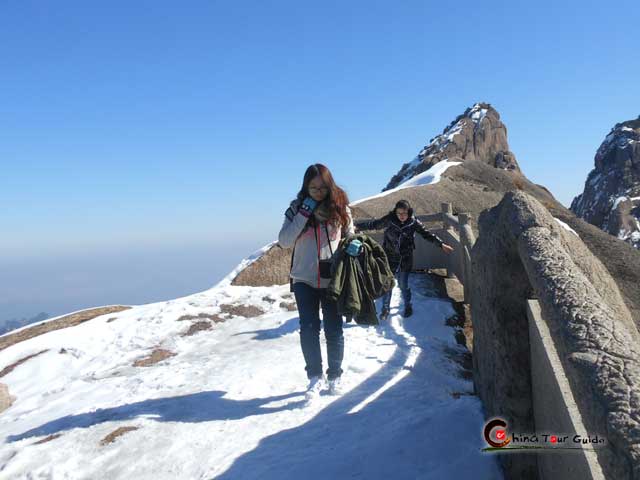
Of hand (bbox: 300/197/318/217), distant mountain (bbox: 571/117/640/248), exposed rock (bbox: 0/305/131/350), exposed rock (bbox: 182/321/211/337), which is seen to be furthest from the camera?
distant mountain (bbox: 571/117/640/248)

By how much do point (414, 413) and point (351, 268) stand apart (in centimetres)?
146

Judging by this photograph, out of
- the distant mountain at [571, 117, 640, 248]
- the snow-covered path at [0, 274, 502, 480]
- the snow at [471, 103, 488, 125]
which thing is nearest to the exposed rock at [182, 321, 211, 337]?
the snow-covered path at [0, 274, 502, 480]

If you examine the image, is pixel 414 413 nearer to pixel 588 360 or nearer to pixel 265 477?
pixel 265 477

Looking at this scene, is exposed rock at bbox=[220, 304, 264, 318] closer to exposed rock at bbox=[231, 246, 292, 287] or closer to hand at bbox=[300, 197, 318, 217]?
exposed rock at bbox=[231, 246, 292, 287]

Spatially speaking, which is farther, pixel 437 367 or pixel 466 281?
pixel 466 281

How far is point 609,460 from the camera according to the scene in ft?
4.12

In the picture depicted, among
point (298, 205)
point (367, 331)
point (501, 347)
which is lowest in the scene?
point (367, 331)

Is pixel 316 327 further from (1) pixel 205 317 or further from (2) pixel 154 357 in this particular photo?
(1) pixel 205 317

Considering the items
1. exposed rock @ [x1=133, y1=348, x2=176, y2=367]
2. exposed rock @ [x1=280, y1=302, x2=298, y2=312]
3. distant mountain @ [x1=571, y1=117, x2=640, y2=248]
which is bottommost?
exposed rock @ [x1=133, y1=348, x2=176, y2=367]

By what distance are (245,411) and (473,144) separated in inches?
1584

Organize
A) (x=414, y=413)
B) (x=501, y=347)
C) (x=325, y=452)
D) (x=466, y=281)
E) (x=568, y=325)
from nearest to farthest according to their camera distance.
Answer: (x=568, y=325) < (x=501, y=347) < (x=325, y=452) < (x=414, y=413) < (x=466, y=281)

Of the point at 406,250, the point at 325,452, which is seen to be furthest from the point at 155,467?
the point at 406,250

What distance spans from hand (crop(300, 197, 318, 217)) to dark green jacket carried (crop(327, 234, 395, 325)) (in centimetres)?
46

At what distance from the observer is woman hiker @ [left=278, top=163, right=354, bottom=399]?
4273 mm
